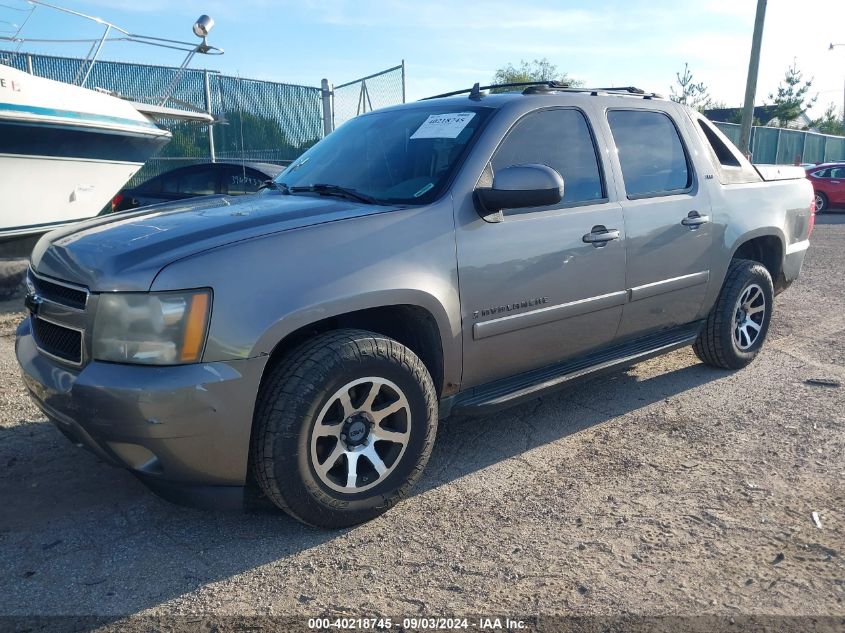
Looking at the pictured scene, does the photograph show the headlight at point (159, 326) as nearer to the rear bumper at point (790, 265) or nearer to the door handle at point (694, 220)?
the door handle at point (694, 220)

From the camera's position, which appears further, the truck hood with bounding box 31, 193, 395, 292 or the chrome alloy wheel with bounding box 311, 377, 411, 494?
the chrome alloy wheel with bounding box 311, 377, 411, 494

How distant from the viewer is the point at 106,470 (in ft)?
11.5

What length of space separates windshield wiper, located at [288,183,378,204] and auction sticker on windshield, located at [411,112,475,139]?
0.50 meters

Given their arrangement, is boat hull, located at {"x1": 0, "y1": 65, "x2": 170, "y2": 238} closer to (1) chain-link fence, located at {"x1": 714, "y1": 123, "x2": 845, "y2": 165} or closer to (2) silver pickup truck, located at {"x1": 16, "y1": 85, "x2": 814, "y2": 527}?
(2) silver pickup truck, located at {"x1": 16, "y1": 85, "x2": 814, "y2": 527}

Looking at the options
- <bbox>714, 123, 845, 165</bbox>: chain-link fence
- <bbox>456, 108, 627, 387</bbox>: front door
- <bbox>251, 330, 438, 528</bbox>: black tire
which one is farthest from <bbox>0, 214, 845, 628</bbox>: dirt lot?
<bbox>714, 123, 845, 165</bbox>: chain-link fence

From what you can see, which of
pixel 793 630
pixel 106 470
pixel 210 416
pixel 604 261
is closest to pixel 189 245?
pixel 210 416

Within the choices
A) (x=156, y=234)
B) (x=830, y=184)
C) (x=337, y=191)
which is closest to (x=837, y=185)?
(x=830, y=184)

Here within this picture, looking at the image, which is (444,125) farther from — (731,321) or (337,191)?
(731,321)

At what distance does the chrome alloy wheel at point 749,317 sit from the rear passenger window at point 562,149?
69.9 inches

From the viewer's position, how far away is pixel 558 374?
374cm

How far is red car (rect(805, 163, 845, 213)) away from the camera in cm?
1908

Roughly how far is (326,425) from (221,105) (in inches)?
448

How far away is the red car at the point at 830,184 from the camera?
19.1 metres

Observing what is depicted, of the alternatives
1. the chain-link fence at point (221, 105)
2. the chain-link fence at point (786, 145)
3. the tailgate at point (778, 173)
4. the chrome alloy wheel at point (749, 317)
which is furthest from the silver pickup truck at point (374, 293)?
the chain-link fence at point (786, 145)
